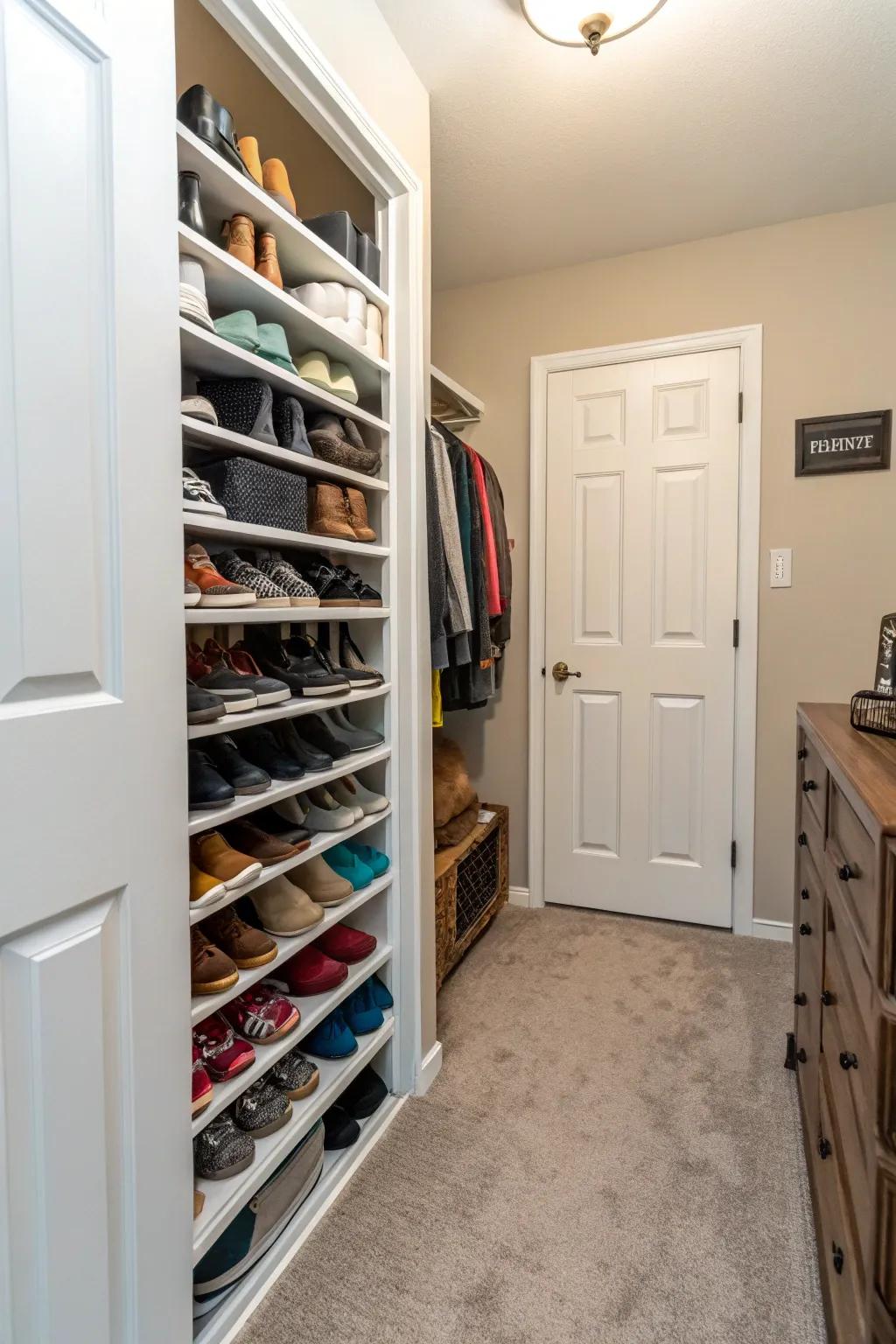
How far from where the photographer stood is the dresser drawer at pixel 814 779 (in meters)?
1.31

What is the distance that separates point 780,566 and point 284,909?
2.01 meters

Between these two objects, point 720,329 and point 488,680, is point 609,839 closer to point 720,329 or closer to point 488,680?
point 488,680

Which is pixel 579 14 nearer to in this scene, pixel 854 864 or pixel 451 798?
pixel 854 864

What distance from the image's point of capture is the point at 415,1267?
1234mm

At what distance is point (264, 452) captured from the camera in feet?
3.96

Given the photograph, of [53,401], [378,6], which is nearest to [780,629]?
[378,6]

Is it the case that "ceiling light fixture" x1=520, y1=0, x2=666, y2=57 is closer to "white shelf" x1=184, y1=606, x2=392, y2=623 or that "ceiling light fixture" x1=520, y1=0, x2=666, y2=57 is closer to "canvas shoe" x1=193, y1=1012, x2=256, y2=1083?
"white shelf" x1=184, y1=606, x2=392, y2=623

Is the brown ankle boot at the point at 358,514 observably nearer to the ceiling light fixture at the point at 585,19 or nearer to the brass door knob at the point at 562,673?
the ceiling light fixture at the point at 585,19

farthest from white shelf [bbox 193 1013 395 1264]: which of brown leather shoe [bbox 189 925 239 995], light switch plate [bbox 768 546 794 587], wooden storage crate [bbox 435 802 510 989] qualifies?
light switch plate [bbox 768 546 794 587]

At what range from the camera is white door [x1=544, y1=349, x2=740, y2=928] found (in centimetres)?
251

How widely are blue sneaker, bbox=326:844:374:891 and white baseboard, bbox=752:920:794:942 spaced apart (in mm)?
1672

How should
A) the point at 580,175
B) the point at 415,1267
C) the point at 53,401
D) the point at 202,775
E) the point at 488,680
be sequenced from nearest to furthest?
1. the point at 53,401
2. the point at 202,775
3. the point at 415,1267
4. the point at 580,175
5. the point at 488,680

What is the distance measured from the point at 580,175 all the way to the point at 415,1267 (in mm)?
2695

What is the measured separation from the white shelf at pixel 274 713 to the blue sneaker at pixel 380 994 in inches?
25.3
